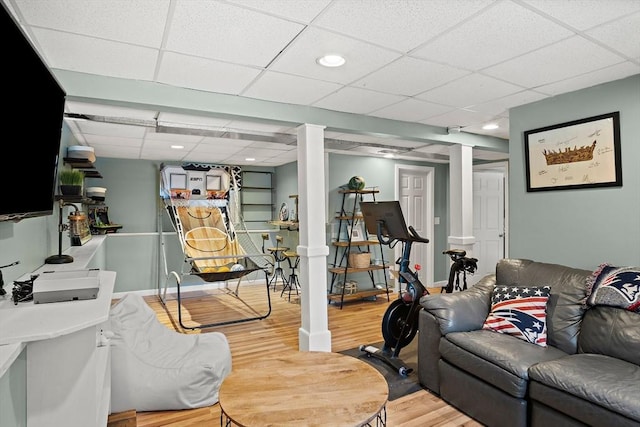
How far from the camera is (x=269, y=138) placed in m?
4.34

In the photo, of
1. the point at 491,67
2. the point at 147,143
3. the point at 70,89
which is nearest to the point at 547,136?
the point at 491,67

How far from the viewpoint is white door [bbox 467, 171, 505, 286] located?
599 cm

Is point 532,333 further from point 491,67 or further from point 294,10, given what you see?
point 294,10

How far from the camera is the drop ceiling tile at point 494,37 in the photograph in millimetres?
1833

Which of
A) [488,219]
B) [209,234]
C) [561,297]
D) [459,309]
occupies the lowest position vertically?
[459,309]

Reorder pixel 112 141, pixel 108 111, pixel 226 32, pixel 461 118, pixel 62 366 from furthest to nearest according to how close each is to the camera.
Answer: pixel 112 141 → pixel 461 118 → pixel 108 111 → pixel 226 32 → pixel 62 366

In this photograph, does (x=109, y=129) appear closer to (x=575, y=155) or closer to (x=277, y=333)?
(x=277, y=333)

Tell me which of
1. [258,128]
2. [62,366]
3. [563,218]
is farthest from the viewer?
[258,128]

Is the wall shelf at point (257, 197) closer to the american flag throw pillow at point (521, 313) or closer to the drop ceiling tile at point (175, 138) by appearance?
the drop ceiling tile at point (175, 138)

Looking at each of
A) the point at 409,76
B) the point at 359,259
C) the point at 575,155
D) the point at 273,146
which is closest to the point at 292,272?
the point at 359,259

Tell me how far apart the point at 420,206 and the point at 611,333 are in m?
4.26

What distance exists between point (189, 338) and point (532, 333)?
2.59 m

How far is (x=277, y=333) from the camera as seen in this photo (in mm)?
4090

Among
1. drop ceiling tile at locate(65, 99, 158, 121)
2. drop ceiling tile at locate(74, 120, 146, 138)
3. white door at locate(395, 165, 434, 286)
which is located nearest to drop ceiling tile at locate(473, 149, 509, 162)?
white door at locate(395, 165, 434, 286)
